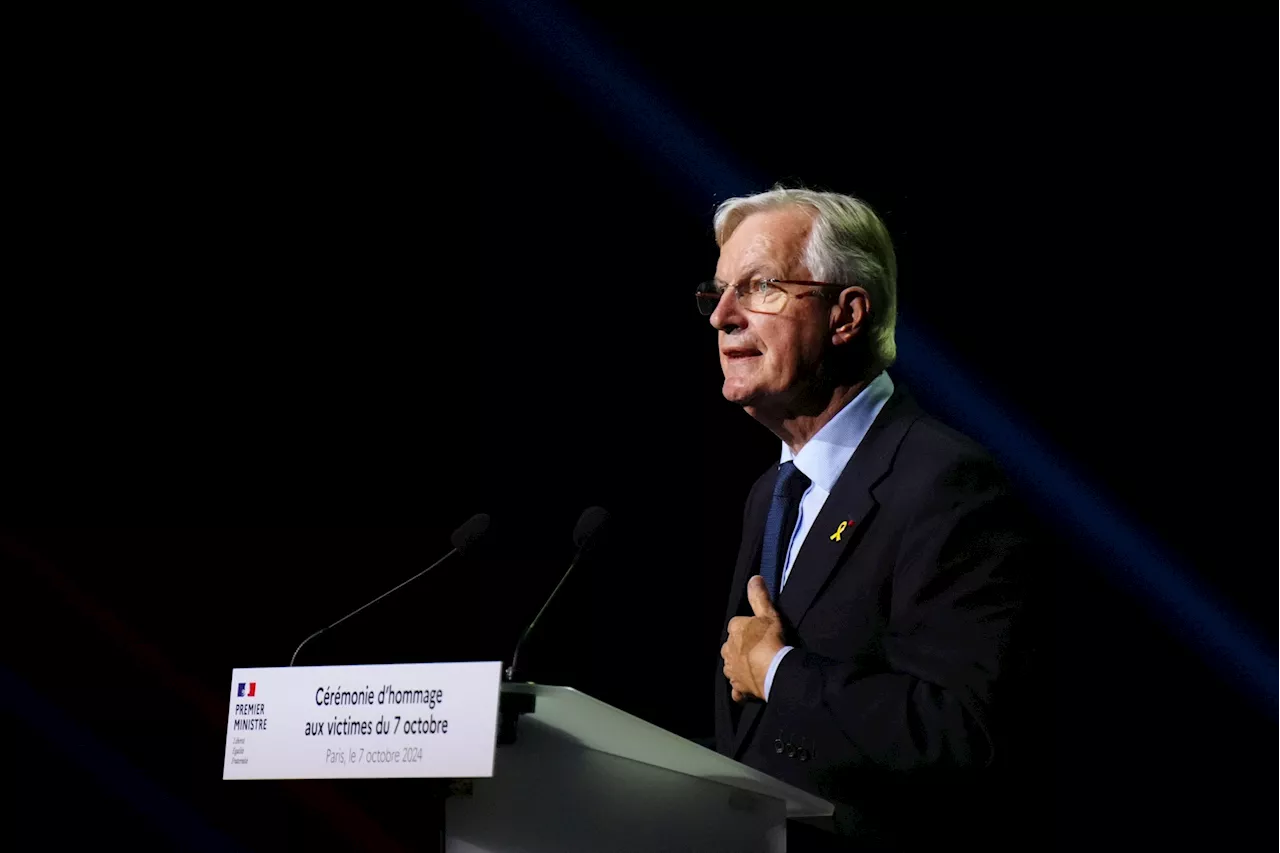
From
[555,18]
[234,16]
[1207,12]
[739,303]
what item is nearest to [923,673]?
[739,303]

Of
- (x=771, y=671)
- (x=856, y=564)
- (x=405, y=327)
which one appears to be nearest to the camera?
(x=771, y=671)

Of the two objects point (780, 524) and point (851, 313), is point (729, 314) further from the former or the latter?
point (780, 524)

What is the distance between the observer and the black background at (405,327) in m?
3.19

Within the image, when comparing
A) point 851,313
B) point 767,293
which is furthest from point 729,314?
point 851,313

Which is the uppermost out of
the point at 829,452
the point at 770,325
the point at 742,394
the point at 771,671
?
the point at 770,325

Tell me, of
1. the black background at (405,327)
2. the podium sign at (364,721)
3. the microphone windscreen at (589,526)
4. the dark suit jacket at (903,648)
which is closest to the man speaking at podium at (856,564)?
the dark suit jacket at (903,648)

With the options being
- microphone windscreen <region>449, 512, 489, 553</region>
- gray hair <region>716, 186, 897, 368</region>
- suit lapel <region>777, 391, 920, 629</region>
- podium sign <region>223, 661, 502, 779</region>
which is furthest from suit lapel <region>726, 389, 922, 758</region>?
podium sign <region>223, 661, 502, 779</region>

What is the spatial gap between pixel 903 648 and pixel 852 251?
0.75 meters

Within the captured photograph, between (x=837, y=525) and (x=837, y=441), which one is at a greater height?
(x=837, y=441)

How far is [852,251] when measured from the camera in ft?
7.95

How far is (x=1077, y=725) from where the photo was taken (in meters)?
2.93

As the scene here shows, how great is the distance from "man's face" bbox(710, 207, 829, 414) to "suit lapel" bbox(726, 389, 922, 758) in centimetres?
18

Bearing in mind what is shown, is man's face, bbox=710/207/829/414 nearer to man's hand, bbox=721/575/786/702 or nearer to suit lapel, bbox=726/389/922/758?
suit lapel, bbox=726/389/922/758

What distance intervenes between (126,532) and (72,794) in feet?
2.41
